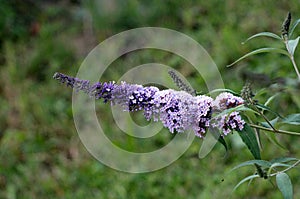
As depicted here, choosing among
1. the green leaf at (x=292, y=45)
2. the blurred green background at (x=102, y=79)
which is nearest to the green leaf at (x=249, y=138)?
the green leaf at (x=292, y=45)

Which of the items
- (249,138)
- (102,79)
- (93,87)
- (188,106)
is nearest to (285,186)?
(249,138)

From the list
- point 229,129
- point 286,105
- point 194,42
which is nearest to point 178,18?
point 194,42

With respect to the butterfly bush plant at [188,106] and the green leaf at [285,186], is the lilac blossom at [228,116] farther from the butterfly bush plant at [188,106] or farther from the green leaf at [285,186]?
the green leaf at [285,186]

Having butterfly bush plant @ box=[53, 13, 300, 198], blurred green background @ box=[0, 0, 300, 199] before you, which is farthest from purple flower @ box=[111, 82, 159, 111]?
blurred green background @ box=[0, 0, 300, 199]

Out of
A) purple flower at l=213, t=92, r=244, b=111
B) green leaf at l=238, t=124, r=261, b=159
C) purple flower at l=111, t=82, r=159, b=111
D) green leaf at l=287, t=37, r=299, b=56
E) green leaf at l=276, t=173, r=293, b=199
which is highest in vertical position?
green leaf at l=287, t=37, r=299, b=56

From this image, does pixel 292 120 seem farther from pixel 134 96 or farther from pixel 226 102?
pixel 134 96

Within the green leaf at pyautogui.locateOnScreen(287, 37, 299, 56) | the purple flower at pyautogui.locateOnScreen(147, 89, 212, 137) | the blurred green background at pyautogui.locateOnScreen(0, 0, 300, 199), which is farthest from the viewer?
the blurred green background at pyautogui.locateOnScreen(0, 0, 300, 199)

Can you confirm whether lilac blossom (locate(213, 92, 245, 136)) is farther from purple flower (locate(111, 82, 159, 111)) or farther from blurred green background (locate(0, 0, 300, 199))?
blurred green background (locate(0, 0, 300, 199))
